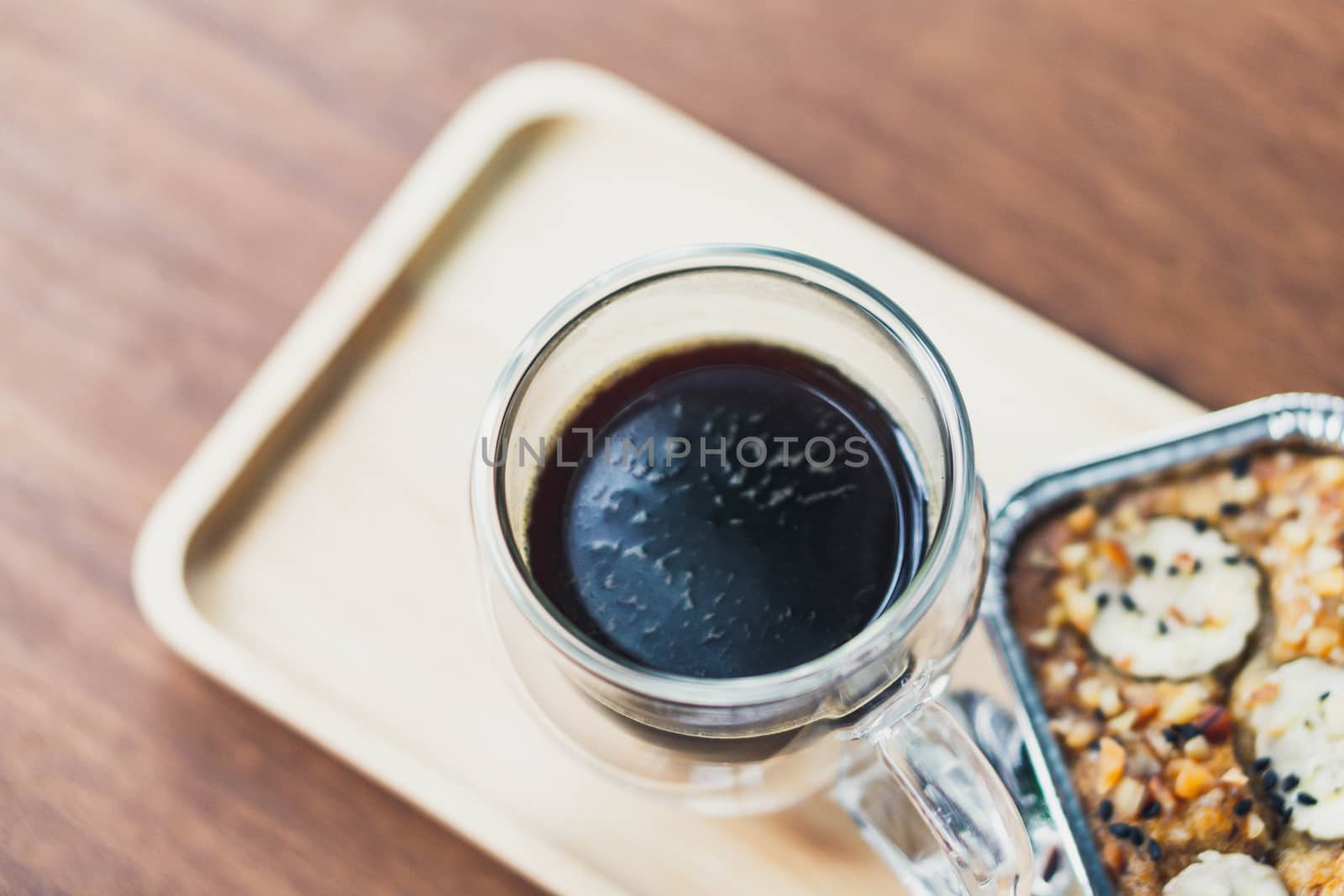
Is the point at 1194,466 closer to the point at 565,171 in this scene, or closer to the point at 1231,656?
the point at 1231,656

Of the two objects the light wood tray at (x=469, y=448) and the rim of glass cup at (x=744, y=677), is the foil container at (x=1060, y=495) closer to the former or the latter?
the light wood tray at (x=469, y=448)

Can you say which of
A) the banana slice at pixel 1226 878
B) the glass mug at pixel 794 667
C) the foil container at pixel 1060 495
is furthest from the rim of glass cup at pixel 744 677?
the banana slice at pixel 1226 878

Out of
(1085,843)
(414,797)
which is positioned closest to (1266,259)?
(1085,843)

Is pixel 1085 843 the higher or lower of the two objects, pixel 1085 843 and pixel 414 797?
the higher

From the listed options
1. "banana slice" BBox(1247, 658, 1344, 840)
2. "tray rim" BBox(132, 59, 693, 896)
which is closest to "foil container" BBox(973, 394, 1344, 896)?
"banana slice" BBox(1247, 658, 1344, 840)

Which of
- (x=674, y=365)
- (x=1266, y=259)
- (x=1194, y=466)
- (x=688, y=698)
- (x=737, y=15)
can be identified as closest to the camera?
(x=688, y=698)

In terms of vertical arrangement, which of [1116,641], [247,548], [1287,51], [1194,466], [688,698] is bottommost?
[247,548]
